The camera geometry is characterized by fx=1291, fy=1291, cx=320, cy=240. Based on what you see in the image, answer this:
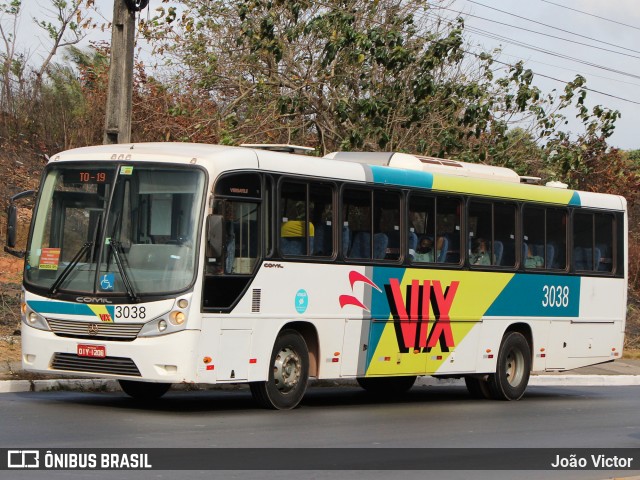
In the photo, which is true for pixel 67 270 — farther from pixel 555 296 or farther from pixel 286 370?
pixel 555 296

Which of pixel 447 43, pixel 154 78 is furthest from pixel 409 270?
pixel 154 78

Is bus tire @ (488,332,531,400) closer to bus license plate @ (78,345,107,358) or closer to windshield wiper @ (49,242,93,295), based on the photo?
bus license plate @ (78,345,107,358)

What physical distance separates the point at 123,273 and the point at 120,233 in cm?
50

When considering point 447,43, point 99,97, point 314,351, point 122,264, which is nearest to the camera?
point 122,264

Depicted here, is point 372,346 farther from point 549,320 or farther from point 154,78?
point 154,78

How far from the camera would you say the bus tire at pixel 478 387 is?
19.4 m

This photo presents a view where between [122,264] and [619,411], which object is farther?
[619,411]

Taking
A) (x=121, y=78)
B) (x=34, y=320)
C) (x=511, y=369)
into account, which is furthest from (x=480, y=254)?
(x=34, y=320)

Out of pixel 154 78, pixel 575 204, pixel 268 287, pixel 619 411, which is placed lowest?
pixel 619 411

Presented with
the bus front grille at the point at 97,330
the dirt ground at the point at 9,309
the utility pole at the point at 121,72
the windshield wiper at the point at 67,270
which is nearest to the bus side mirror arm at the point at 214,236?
the bus front grille at the point at 97,330

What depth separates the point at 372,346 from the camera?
656 inches

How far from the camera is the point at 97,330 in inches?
559

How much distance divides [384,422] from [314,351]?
5.06 feet

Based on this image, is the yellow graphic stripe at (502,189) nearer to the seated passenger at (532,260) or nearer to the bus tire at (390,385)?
the seated passenger at (532,260)
